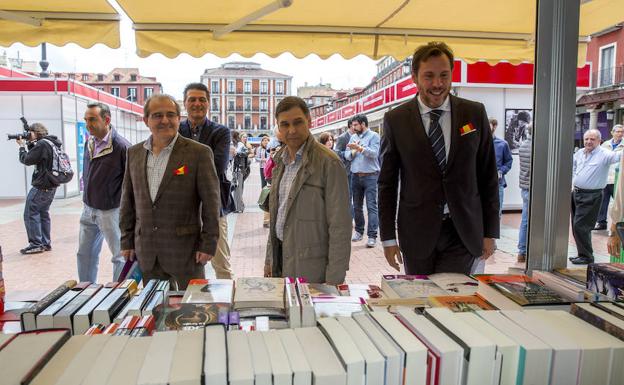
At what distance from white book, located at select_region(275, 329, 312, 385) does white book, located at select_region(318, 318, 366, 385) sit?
0.07 meters

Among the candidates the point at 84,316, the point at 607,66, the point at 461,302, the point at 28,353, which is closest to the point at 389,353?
the point at 461,302

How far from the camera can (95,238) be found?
4.56m

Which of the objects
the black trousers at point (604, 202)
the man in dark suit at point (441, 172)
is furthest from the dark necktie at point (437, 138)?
the black trousers at point (604, 202)

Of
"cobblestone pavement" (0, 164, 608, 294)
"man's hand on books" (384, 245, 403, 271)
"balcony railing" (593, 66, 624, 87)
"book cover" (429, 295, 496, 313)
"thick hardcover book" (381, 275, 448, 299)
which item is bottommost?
"cobblestone pavement" (0, 164, 608, 294)

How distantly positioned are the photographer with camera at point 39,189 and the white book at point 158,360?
21.0ft

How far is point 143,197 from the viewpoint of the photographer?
292cm

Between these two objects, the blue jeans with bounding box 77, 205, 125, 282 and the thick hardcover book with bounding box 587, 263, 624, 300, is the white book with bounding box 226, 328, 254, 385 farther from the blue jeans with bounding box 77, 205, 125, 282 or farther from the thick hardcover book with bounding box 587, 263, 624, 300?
the blue jeans with bounding box 77, 205, 125, 282

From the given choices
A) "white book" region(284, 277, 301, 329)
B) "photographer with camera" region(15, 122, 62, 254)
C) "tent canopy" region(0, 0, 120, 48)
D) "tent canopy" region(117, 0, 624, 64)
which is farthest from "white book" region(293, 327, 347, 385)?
"photographer with camera" region(15, 122, 62, 254)

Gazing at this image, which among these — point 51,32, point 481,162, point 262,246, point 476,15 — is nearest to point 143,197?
point 51,32

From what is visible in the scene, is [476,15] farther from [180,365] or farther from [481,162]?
[180,365]

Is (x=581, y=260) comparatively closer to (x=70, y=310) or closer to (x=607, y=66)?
(x=70, y=310)

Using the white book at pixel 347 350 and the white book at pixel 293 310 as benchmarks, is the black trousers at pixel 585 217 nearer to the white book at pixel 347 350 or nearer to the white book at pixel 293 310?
the white book at pixel 293 310

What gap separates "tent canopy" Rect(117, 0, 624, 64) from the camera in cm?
330

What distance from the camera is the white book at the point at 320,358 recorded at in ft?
2.89
